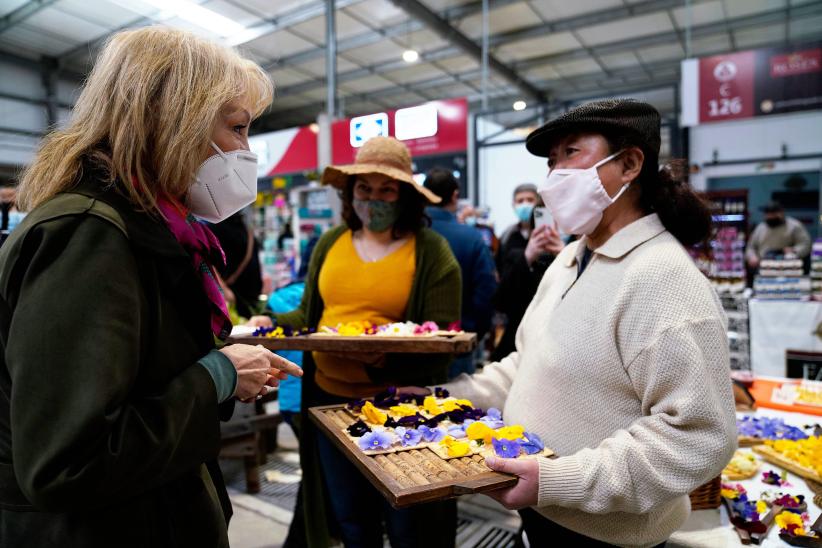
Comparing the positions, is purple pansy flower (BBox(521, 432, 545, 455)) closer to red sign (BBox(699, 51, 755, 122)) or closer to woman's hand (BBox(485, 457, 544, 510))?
woman's hand (BBox(485, 457, 544, 510))

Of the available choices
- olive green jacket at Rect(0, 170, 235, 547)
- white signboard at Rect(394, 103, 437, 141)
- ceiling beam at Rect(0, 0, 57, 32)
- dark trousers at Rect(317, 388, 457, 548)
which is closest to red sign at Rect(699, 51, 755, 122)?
white signboard at Rect(394, 103, 437, 141)

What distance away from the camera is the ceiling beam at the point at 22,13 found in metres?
4.37

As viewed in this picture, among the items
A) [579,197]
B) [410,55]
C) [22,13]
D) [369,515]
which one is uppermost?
[410,55]

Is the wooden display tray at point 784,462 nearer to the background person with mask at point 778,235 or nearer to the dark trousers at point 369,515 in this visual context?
the dark trousers at point 369,515

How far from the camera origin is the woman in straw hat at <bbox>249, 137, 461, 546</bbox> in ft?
6.28

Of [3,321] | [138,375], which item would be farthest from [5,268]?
[138,375]

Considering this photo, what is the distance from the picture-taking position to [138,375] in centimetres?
88

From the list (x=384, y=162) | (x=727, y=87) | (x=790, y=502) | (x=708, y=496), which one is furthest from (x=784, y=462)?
(x=727, y=87)

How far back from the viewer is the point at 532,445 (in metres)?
1.17

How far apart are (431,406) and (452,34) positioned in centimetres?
783

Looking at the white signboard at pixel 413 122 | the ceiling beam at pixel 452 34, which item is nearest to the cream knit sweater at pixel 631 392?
the white signboard at pixel 413 122

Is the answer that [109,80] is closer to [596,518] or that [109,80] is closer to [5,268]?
[5,268]

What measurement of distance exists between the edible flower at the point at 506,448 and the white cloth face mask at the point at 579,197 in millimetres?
571

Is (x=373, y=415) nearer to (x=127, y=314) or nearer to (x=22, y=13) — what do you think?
(x=127, y=314)
